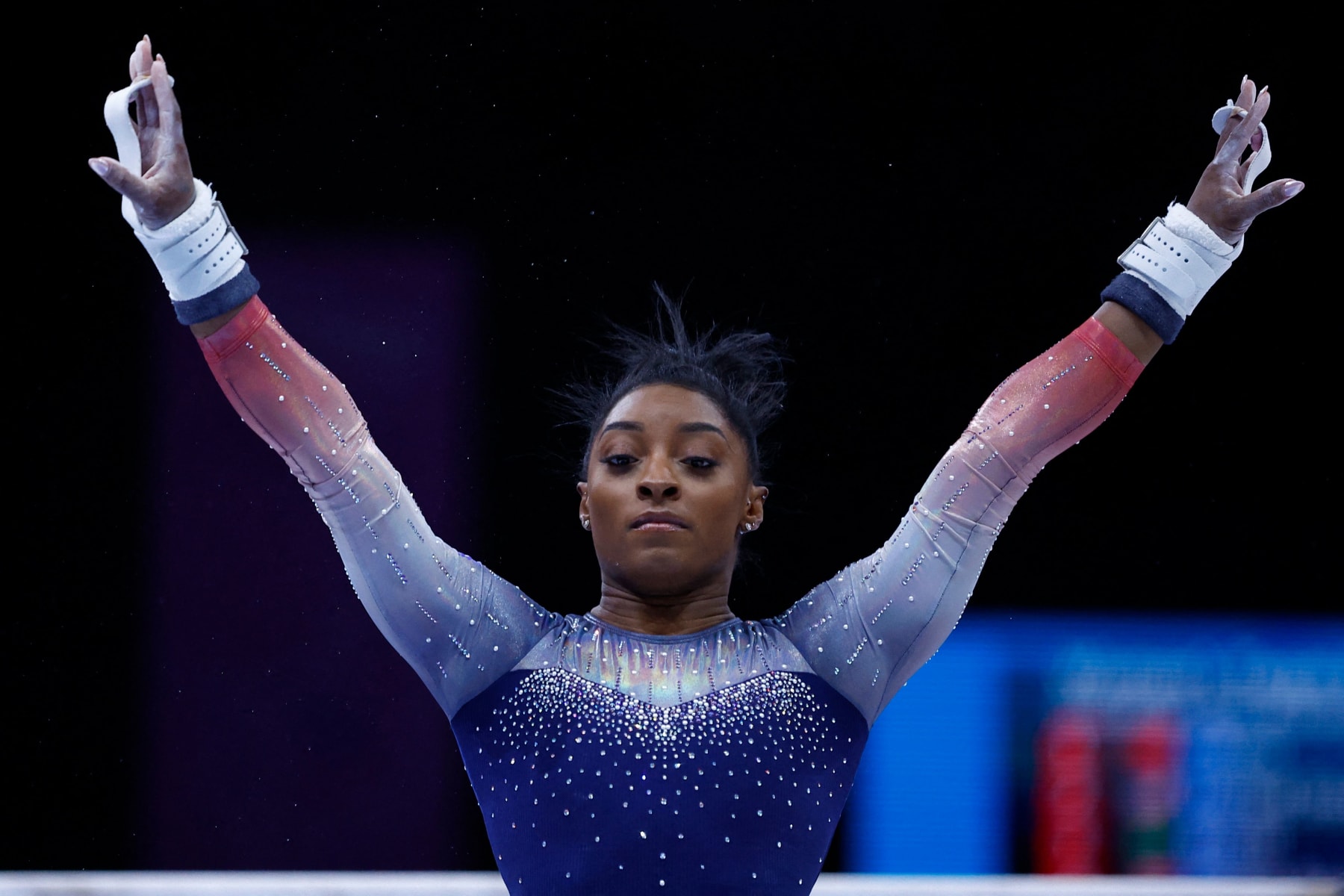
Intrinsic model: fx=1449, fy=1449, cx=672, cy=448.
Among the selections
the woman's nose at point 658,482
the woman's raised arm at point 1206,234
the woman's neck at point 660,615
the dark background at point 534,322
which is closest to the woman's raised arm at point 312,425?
the woman's neck at point 660,615

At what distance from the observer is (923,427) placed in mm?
3654

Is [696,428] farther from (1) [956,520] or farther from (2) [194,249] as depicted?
(2) [194,249]

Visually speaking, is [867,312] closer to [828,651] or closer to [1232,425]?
[1232,425]

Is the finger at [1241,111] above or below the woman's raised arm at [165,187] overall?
above

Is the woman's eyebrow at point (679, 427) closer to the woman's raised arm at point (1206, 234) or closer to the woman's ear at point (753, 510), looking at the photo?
the woman's ear at point (753, 510)

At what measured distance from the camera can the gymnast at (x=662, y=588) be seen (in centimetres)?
180

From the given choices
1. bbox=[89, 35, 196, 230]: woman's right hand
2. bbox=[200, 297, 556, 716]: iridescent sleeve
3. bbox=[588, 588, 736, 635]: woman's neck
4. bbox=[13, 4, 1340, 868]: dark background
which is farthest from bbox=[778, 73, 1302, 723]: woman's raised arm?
bbox=[13, 4, 1340, 868]: dark background

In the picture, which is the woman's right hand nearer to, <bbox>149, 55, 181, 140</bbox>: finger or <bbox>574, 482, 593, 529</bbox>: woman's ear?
<bbox>149, 55, 181, 140</bbox>: finger

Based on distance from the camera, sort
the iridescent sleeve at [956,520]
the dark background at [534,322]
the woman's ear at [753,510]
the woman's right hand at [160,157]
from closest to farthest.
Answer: the woman's right hand at [160,157], the iridescent sleeve at [956,520], the woman's ear at [753,510], the dark background at [534,322]

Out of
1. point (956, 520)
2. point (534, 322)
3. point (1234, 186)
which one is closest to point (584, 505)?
point (956, 520)

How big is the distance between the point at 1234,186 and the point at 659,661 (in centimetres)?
103

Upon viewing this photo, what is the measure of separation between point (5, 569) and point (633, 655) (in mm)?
2285

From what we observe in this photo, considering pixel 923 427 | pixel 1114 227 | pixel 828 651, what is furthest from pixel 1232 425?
pixel 828 651

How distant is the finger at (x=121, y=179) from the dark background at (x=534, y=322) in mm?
1847
